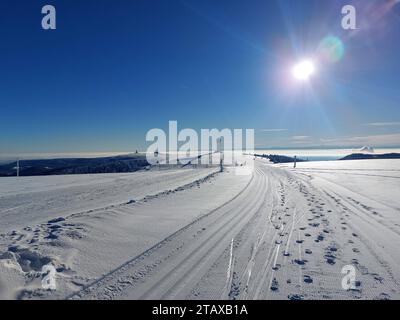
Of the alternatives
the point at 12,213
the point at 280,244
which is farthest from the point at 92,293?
the point at 12,213

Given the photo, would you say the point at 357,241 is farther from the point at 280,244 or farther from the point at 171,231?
the point at 171,231

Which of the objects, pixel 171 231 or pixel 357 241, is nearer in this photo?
pixel 357 241

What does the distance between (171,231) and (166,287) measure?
10.7 feet

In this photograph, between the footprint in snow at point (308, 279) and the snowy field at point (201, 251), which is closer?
the snowy field at point (201, 251)

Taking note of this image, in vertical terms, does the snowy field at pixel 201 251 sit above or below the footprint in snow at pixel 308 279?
above

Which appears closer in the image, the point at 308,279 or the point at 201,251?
the point at 308,279

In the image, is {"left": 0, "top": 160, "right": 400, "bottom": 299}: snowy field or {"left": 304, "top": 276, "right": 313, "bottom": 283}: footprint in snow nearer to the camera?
{"left": 0, "top": 160, "right": 400, "bottom": 299}: snowy field

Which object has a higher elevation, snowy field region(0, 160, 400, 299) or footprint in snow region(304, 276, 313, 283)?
snowy field region(0, 160, 400, 299)

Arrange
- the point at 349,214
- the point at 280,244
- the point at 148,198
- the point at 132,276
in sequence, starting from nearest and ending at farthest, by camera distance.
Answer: the point at 132,276 → the point at 280,244 → the point at 349,214 → the point at 148,198
